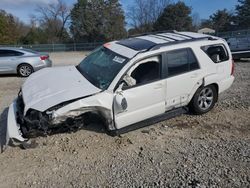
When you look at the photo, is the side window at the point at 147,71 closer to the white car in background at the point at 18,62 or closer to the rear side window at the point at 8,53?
the white car in background at the point at 18,62

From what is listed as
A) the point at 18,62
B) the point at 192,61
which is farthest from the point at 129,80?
the point at 18,62

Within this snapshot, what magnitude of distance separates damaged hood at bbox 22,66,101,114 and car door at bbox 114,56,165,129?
496mm

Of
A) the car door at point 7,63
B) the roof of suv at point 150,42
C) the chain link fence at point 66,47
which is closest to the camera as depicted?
the roof of suv at point 150,42

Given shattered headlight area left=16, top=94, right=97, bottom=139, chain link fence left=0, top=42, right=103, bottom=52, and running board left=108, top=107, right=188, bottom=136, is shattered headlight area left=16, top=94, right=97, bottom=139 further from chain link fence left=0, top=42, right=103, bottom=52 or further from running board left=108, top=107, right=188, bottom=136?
chain link fence left=0, top=42, right=103, bottom=52

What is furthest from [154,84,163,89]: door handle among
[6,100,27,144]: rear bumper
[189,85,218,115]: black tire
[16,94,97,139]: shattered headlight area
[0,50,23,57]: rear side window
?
[0,50,23,57]: rear side window

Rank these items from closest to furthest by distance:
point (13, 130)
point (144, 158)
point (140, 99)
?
point (144, 158) → point (13, 130) → point (140, 99)

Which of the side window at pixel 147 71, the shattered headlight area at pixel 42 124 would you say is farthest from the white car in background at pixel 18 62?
the side window at pixel 147 71

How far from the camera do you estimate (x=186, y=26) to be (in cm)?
4225

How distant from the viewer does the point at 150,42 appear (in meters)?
5.23

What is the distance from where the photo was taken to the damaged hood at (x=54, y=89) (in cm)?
426

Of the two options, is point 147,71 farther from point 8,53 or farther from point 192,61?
point 8,53

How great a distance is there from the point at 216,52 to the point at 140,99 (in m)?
2.33

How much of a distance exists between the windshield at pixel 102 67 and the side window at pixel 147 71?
0.30 meters

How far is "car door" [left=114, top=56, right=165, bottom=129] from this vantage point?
15.0 ft
